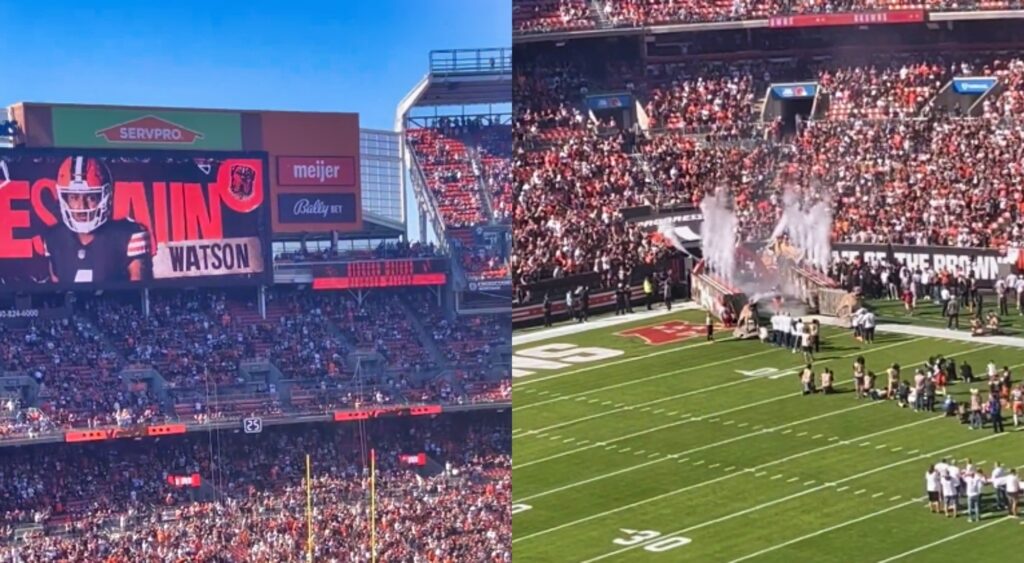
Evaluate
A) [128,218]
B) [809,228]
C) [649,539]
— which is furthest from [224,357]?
[809,228]

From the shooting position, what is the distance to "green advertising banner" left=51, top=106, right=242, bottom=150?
1576cm

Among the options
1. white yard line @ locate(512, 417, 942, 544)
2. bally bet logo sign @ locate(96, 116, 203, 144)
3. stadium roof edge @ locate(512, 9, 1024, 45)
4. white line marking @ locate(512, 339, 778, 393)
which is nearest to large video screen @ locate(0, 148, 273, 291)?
bally bet logo sign @ locate(96, 116, 203, 144)

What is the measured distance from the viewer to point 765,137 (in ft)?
92.8

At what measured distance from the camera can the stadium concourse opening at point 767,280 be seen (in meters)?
18.4

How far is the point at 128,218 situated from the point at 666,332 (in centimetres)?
891

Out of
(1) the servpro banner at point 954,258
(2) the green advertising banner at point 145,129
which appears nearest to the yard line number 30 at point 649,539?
(2) the green advertising banner at point 145,129

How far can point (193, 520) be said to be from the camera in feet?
57.6

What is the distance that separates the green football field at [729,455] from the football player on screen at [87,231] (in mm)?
4352

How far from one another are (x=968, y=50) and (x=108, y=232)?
16444mm

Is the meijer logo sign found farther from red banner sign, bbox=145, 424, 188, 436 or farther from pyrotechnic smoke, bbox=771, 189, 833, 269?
pyrotechnic smoke, bbox=771, 189, 833, 269

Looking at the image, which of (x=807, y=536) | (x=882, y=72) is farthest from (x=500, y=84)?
(x=882, y=72)

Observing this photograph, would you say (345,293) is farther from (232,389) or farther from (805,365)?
(805,365)

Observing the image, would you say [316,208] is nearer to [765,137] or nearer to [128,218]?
[128,218]

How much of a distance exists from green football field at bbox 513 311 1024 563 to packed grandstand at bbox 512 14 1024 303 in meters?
2.40
